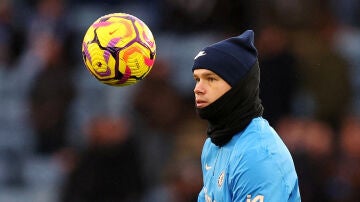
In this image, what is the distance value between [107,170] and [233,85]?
5.20 m

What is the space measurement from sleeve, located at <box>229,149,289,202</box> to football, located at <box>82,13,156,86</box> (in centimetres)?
125

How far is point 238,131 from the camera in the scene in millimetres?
6137

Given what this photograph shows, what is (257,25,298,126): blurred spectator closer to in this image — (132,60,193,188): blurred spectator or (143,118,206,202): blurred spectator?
(143,118,206,202): blurred spectator

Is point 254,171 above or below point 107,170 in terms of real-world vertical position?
above

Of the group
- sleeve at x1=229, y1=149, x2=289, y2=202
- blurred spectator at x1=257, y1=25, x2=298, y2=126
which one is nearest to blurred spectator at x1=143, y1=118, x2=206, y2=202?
blurred spectator at x1=257, y1=25, x2=298, y2=126

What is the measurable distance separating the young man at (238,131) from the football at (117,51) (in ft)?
2.17

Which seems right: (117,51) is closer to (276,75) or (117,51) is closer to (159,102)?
(276,75)

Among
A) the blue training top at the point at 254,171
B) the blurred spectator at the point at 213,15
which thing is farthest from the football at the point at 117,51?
the blurred spectator at the point at 213,15

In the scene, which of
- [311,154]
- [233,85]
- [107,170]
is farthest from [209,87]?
[107,170]

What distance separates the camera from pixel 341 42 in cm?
1222

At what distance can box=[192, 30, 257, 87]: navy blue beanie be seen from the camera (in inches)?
239

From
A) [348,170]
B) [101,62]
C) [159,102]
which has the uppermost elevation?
[101,62]

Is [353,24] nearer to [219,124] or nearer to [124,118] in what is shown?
[124,118]

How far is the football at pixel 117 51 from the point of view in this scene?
6684 millimetres
